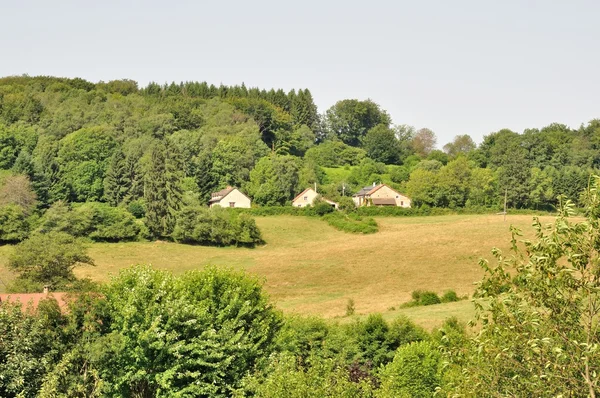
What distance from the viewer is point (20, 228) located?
8606cm

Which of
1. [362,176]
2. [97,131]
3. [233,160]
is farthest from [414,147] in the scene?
[97,131]

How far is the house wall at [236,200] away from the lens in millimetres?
114688

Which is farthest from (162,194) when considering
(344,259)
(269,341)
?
(269,341)

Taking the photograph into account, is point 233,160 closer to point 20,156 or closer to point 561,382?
point 20,156

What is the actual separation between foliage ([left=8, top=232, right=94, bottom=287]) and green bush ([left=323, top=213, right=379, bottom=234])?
46.4 meters

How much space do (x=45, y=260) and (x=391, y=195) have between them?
3024 inches

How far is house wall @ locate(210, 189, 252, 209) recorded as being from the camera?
115 m

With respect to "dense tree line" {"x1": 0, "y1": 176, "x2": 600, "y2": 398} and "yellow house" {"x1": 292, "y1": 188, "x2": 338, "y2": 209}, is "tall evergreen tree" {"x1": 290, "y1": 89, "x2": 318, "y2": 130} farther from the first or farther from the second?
"dense tree line" {"x1": 0, "y1": 176, "x2": 600, "y2": 398}

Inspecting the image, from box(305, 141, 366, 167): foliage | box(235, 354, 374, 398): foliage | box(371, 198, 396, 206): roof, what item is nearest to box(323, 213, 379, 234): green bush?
box(371, 198, 396, 206): roof

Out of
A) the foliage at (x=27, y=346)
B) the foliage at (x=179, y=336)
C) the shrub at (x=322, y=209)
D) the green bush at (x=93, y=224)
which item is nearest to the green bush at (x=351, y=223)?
the shrub at (x=322, y=209)

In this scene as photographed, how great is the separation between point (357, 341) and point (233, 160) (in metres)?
92.6

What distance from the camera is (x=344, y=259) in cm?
8025

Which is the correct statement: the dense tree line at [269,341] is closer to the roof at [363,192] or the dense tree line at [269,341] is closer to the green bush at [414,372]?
the green bush at [414,372]

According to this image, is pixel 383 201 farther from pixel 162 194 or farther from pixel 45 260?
pixel 45 260
